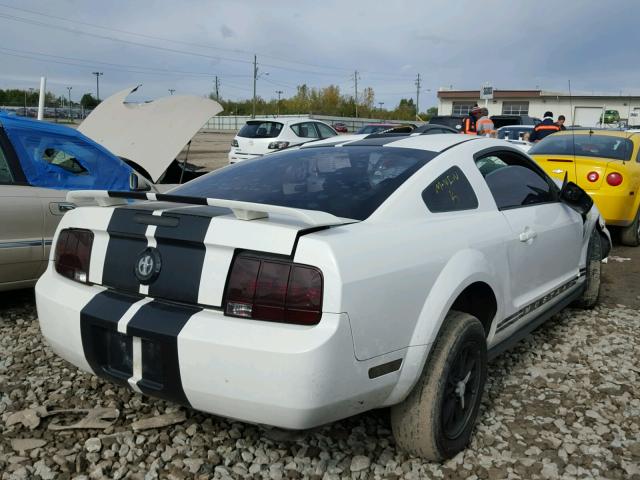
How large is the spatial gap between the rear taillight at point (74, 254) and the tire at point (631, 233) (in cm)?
669

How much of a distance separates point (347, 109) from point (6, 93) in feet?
144

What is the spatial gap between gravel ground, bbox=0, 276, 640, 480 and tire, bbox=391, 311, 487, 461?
120mm

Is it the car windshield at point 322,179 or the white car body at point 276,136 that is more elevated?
the white car body at point 276,136

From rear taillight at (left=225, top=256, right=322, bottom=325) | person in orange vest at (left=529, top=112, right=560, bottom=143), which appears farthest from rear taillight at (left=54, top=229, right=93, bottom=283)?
person in orange vest at (left=529, top=112, right=560, bottom=143)

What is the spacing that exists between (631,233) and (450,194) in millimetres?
5501

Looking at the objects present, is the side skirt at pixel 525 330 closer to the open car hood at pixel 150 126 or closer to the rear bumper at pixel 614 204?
the rear bumper at pixel 614 204

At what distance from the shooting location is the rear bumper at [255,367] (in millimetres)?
1894

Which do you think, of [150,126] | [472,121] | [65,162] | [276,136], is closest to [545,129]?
[472,121]

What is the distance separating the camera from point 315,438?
2635 millimetres

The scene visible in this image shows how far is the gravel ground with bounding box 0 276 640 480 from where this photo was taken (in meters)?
2.41

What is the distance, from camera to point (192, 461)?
2438 mm

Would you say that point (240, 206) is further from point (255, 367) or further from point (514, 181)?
→ point (514, 181)

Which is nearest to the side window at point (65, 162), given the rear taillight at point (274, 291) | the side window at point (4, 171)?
the side window at point (4, 171)

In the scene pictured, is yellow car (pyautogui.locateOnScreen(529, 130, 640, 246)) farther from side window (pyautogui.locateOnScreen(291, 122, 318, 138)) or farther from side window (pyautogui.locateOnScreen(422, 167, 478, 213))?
side window (pyautogui.locateOnScreen(291, 122, 318, 138))
